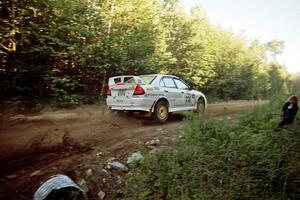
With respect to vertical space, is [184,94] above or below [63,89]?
below

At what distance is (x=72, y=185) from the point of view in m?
3.83

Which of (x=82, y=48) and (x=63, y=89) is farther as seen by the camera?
(x=82, y=48)

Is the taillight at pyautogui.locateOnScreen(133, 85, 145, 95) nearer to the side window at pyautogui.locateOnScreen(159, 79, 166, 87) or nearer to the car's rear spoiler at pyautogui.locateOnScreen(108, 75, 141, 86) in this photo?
the car's rear spoiler at pyautogui.locateOnScreen(108, 75, 141, 86)

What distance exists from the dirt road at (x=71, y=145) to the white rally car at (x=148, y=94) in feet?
1.69

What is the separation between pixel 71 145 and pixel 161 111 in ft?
10.5

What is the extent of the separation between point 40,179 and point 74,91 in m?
6.42

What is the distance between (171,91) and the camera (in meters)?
8.54

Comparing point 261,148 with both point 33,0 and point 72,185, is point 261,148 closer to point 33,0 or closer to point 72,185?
point 72,185

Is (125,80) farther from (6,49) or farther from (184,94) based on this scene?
(6,49)

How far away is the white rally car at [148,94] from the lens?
7.51 meters

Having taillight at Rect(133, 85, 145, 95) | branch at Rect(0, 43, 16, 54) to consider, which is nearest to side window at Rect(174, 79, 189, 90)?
taillight at Rect(133, 85, 145, 95)

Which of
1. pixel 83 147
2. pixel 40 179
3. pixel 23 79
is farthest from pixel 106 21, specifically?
pixel 40 179

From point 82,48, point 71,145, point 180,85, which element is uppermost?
point 82,48

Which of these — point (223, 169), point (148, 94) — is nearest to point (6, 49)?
point (148, 94)
